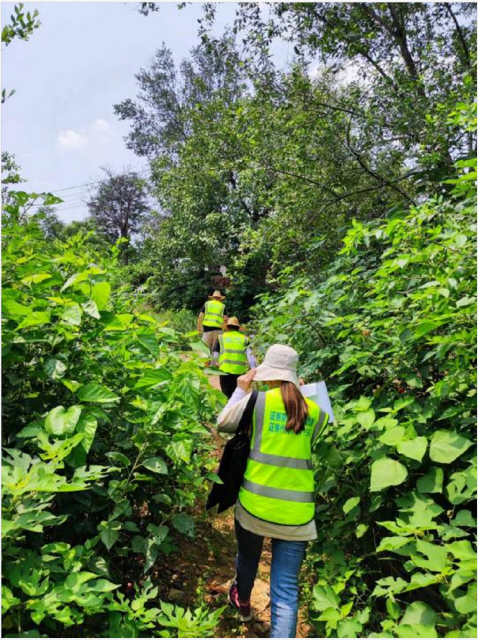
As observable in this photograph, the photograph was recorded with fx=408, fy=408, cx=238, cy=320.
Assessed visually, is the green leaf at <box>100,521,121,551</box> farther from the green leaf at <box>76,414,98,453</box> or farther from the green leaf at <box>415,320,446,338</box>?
the green leaf at <box>415,320,446,338</box>

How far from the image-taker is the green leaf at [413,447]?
1798 millimetres

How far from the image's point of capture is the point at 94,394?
1742 mm

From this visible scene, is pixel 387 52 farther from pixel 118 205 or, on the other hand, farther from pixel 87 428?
pixel 118 205

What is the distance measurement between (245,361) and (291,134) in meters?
3.15

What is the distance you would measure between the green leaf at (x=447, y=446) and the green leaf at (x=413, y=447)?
0.07 metres

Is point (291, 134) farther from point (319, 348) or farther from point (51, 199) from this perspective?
point (51, 199)

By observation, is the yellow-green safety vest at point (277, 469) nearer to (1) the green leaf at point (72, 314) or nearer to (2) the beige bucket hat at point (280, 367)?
(2) the beige bucket hat at point (280, 367)

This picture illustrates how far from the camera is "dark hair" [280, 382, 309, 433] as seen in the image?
216cm

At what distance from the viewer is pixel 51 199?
2.09m

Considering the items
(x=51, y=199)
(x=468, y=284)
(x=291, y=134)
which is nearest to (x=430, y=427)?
(x=468, y=284)

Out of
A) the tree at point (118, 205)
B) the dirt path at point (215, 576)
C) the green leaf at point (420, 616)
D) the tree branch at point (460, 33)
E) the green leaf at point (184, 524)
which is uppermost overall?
the tree at point (118, 205)

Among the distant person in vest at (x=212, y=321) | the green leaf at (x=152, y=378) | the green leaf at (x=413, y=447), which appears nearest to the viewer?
the green leaf at (x=413, y=447)

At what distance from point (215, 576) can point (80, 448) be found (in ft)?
5.81

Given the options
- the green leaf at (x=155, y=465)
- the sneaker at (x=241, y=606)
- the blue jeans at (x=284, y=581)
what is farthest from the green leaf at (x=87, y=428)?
the sneaker at (x=241, y=606)
